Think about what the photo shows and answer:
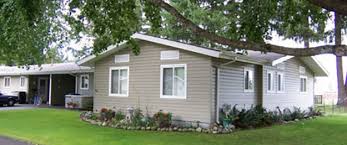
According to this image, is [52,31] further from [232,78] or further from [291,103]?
[291,103]

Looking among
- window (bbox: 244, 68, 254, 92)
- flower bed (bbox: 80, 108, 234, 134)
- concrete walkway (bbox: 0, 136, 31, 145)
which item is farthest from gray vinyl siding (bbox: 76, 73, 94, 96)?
concrete walkway (bbox: 0, 136, 31, 145)

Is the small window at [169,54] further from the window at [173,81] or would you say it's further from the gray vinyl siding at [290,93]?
the gray vinyl siding at [290,93]

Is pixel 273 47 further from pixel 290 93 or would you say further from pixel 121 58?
pixel 290 93

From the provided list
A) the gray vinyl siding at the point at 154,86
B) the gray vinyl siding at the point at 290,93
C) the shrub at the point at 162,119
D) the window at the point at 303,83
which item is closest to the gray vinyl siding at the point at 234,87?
the gray vinyl siding at the point at 154,86

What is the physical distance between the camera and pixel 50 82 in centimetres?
2847

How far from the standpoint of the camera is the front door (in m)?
31.1

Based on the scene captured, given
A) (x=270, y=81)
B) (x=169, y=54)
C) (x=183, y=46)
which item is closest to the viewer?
(x=183, y=46)

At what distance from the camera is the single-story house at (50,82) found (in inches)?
1052

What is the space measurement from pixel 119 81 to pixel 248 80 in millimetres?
5811

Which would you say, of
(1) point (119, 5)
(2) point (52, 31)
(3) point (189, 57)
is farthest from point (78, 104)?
(1) point (119, 5)

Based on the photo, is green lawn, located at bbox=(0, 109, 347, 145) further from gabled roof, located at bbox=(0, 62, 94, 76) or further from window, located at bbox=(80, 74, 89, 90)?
window, located at bbox=(80, 74, 89, 90)

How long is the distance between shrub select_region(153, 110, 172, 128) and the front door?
1792 cm

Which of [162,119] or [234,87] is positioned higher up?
[234,87]

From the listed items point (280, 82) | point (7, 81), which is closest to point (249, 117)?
point (280, 82)
